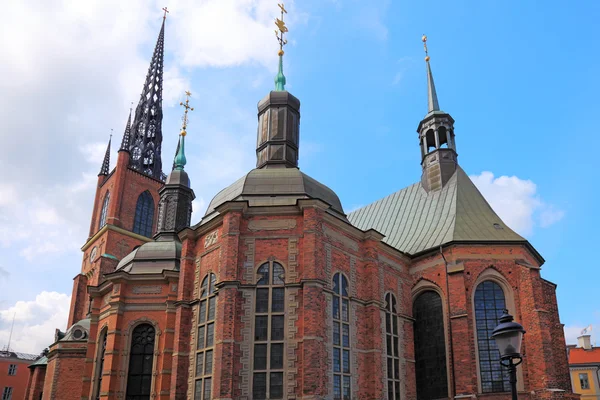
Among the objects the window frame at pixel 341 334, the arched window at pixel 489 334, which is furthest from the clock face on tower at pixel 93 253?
the arched window at pixel 489 334

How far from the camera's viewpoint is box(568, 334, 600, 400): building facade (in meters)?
41.2

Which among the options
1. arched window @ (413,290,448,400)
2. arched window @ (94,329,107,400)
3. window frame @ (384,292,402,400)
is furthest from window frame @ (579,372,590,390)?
arched window @ (94,329,107,400)

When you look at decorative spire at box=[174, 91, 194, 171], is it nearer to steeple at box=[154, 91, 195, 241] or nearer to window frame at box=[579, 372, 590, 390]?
steeple at box=[154, 91, 195, 241]

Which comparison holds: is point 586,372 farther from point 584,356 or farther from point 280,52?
point 280,52

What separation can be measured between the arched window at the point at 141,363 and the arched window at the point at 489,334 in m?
13.3

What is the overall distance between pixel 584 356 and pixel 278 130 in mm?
34016

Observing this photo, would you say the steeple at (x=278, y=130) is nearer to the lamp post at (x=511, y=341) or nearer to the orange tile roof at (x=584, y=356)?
the lamp post at (x=511, y=341)

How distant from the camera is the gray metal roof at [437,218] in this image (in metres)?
24.4

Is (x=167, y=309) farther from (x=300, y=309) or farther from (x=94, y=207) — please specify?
(x=94, y=207)

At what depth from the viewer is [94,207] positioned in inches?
1886

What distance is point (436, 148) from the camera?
29781 mm

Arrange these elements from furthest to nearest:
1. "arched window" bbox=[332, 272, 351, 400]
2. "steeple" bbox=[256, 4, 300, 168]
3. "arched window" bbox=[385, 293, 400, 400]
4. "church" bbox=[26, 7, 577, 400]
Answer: "steeple" bbox=[256, 4, 300, 168] → "arched window" bbox=[385, 293, 400, 400] → "arched window" bbox=[332, 272, 351, 400] → "church" bbox=[26, 7, 577, 400]

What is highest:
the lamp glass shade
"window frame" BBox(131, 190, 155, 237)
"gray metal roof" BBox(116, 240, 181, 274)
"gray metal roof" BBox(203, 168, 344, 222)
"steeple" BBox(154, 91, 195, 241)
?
"window frame" BBox(131, 190, 155, 237)

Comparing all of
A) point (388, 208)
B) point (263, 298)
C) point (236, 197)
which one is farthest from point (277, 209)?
point (388, 208)
